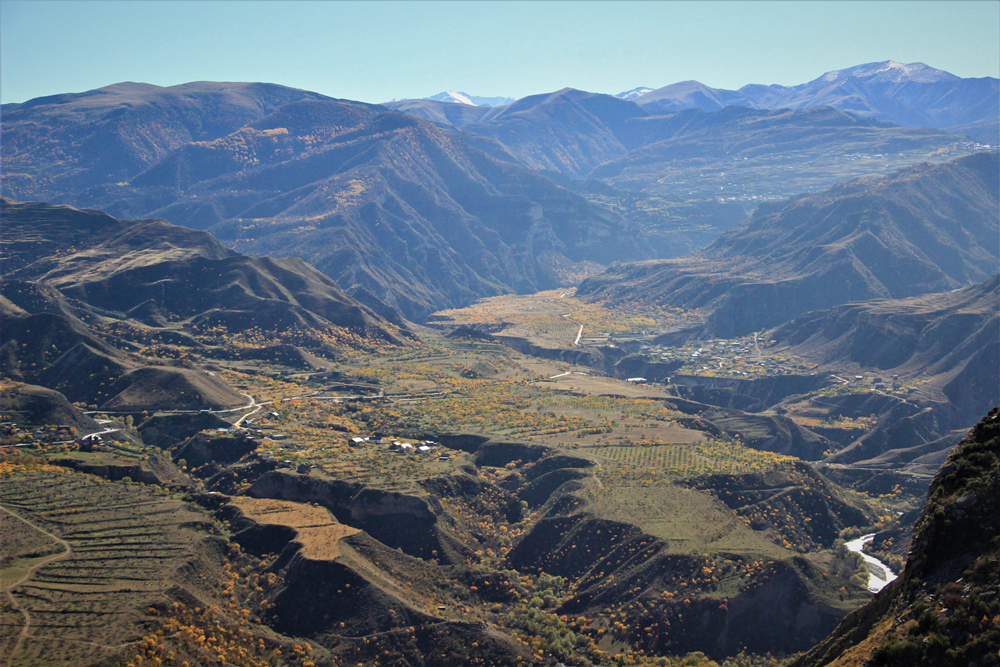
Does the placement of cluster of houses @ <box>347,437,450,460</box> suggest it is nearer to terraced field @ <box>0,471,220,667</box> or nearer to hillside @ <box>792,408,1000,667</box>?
terraced field @ <box>0,471,220,667</box>

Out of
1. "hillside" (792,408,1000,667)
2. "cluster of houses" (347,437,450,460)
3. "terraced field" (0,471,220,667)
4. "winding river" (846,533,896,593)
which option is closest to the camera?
"hillside" (792,408,1000,667)

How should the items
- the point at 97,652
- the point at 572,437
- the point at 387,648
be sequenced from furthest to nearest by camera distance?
the point at 572,437
the point at 387,648
the point at 97,652

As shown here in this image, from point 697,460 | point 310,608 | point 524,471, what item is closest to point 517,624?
point 310,608

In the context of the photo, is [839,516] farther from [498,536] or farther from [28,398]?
[28,398]

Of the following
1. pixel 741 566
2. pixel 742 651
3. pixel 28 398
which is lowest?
pixel 742 651

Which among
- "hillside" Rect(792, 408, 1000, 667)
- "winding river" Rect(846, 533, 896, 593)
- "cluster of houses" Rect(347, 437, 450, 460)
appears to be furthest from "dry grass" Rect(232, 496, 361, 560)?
"winding river" Rect(846, 533, 896, 593)

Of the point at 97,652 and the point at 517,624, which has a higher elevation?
the point at 97,652
